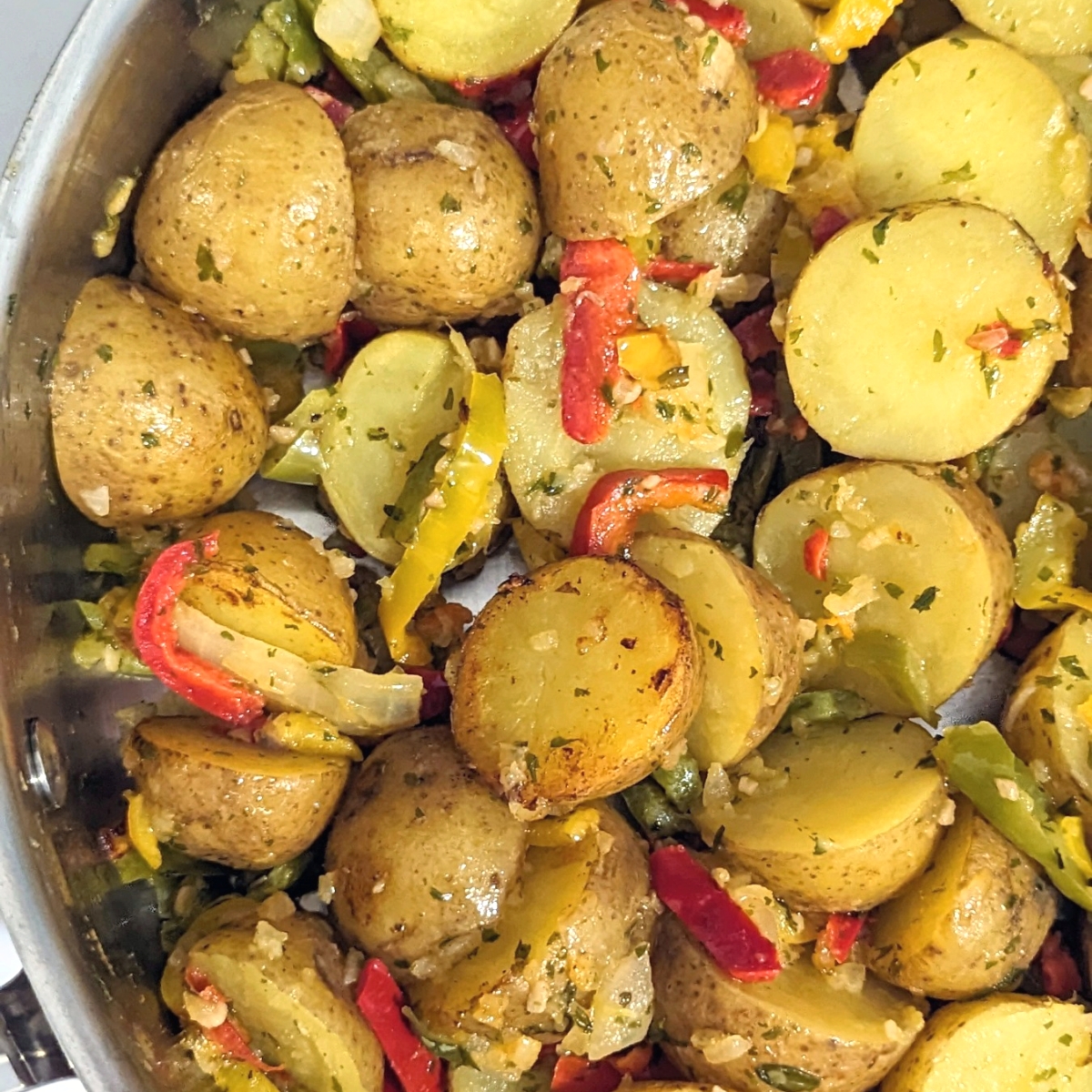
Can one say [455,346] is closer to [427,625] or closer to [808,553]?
[427,625]

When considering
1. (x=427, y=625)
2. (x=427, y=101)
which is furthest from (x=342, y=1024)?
(x=427, y=101)

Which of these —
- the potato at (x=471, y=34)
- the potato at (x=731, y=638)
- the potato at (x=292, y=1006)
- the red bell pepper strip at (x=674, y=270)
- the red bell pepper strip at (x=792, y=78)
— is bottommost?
the potato at (x=292, y=1006)

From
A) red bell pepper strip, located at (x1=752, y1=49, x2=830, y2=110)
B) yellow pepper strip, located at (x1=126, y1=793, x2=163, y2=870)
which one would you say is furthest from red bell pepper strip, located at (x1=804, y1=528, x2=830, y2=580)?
yellow pepper strip, located at (x1=126, y1=793, x2=163, y2=870)

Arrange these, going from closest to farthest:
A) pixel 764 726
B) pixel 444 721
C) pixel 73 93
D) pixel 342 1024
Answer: pixel 73 93 → pixel 342 1024 → pixel 764 726 → pixel 444 721

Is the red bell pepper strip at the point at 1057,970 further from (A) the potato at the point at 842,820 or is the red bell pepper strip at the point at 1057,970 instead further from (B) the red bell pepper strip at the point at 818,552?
(B) the red bell pepper strip at the point at 818,552

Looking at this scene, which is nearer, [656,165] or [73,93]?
[73,93]

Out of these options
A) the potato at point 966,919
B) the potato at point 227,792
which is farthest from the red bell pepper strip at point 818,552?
the potato at point 227,792
